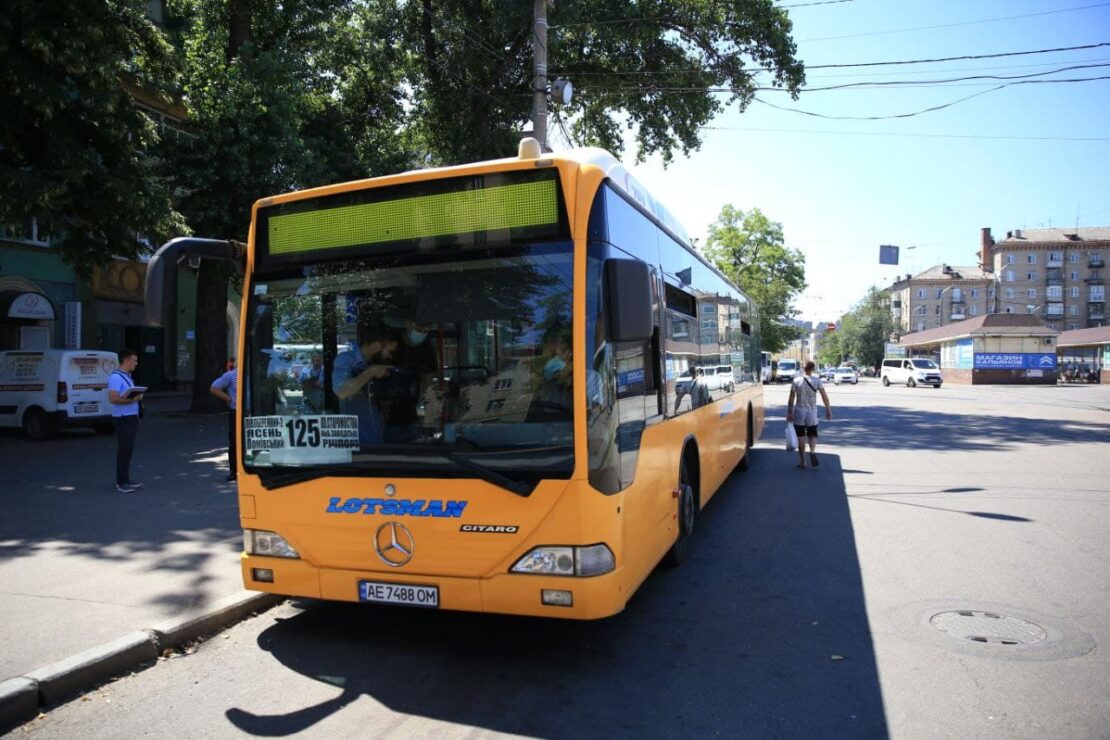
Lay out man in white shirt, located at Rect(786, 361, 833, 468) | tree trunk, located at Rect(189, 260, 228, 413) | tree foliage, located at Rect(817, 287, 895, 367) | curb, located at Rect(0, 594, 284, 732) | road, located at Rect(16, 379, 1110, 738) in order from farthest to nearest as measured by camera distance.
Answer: tree foliage, located at Rect(817, 287, 895, 367) → tree trunk, located at Rect(189, 260, 228, 413) → man in white shirt, located at Rect(786, 361, 833, 468) → curb, located at Rect(0, 594, 284, 732) → road, located at Rect(16, 379, 1110, 738)

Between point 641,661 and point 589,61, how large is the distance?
→ 70.9ft

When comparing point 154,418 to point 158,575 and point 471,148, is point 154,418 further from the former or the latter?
point 158,575

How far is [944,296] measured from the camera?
110938 millimetres

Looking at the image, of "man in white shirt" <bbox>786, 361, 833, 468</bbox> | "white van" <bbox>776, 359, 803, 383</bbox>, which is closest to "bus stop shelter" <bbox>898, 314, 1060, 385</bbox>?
"white van" <bbox>776, 359, 803, 383</bbox>

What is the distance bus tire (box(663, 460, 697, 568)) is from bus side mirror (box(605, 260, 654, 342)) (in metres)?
2.27

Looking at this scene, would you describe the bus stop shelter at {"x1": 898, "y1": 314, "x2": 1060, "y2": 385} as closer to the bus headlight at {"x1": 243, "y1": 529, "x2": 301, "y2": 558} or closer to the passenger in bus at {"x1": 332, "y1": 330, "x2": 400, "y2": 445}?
the passenger in bus at {"x1": 332, "y1": 330, "x2": 400, "y2": 445}

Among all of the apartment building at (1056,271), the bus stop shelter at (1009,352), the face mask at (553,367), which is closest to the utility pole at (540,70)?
the face mask at (553,367)

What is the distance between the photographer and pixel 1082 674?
411 centimetres

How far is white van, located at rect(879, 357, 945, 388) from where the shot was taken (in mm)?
49562

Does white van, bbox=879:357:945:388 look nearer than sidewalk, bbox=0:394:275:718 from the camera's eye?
No

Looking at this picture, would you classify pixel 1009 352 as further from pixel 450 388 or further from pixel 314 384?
pixel 314 384

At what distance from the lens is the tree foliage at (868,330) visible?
3755 inches

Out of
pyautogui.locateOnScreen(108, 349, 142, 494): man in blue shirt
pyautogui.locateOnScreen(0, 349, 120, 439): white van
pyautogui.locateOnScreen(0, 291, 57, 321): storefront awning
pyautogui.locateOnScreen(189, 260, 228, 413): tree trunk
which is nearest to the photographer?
pyautogui.locateOnScreen(108, 349, 142, 494): man in blue shirt

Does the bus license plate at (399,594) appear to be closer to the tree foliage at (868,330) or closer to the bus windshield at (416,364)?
the bus windshield at (416,364)
